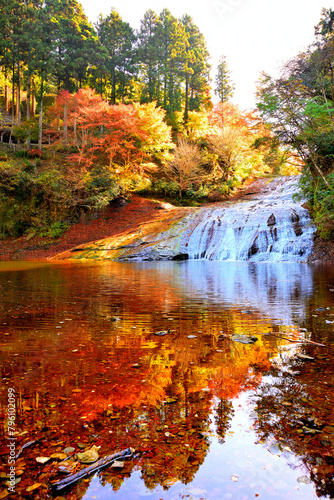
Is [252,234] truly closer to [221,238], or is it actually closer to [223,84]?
[221,238]

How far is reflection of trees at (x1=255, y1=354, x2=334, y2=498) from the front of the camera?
1.38m

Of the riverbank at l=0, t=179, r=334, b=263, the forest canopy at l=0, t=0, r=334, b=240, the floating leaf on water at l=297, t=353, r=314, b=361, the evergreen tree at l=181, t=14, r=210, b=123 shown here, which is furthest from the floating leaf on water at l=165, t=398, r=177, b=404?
the evergreen tree at l=181, t=14, r=210, b=123

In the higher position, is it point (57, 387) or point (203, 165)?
point (203, 165)

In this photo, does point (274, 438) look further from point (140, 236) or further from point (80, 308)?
point (140, 236)

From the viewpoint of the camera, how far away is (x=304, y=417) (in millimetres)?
1746

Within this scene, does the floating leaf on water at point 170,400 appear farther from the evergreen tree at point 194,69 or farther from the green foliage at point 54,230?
the evergreen tree at point 194,69

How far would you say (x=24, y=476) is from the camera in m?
1.29

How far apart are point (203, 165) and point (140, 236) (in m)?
13.4

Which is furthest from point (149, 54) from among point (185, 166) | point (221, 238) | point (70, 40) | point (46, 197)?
point (221, 238)

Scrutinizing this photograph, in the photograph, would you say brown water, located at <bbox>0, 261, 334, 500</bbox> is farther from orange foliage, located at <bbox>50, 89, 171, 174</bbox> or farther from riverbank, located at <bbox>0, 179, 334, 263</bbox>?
orange foliage, located at <bbox>50, 89, 171, 174</bbox>

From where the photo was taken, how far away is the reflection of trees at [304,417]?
1.38 metres

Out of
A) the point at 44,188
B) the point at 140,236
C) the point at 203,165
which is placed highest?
the point at 203,165

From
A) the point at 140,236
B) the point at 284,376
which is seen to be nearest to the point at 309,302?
the point at 284,376

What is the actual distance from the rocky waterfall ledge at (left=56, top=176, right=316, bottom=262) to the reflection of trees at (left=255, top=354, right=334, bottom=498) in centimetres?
1266
